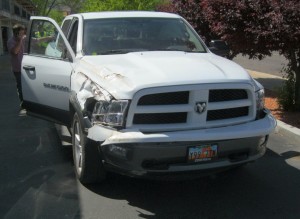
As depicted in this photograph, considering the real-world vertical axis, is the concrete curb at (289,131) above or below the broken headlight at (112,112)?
below

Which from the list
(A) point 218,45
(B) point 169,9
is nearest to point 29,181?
(A) point 218,45

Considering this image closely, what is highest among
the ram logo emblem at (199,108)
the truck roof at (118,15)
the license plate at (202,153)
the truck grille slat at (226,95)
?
the truck roof at (118,15)

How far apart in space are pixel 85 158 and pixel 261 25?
4.32 meters

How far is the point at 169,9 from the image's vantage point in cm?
1477

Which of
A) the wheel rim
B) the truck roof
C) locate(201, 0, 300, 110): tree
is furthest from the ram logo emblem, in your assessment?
locate(201, 0, 300, 110): tree

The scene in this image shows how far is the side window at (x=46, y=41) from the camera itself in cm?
565

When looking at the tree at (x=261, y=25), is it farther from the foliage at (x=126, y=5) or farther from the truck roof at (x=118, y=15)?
the foliage at (x=126, y=5)

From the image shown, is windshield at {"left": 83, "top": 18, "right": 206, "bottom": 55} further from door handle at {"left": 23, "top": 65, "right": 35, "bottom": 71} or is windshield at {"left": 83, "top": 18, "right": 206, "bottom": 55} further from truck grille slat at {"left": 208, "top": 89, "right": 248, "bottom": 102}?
truck grille slat at {"left": 208, "top": 89, "right": 248, "bottom": 102}

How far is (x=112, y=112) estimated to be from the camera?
391 centimetres

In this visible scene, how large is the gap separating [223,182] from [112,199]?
4.30ft

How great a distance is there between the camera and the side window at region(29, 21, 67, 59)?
223 inches

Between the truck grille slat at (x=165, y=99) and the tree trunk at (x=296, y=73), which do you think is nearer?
the truck grille slat at (x=165, y=99)

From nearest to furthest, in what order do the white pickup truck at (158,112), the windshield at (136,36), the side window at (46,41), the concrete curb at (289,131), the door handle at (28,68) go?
1. the white pickup truck at (158,112)
2. the windshield at (136,36)
3. the side window at (46,41)
4. the door handle at (28,68)
5. the concrete curb at (289,131)

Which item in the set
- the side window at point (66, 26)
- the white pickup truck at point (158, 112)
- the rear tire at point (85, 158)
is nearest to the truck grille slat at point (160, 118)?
the white pickup truck at point (158, 112)
